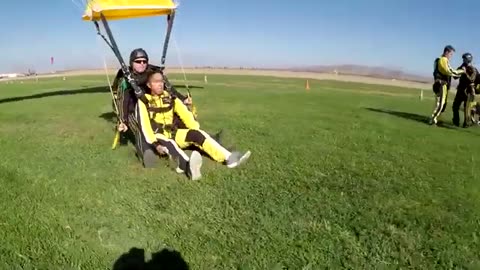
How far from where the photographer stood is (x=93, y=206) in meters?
6.80

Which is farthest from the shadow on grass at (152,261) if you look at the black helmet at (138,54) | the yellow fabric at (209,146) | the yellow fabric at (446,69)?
the yellow fabric at (446,69)

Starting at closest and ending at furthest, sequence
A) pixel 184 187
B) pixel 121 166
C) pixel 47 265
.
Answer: pixel 47 265, pixel 184 187, pixel 121 166

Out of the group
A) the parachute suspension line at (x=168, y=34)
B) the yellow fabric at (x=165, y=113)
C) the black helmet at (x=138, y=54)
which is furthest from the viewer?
the parachute suspension line at (x=168, y=34)

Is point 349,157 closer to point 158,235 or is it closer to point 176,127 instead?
point 176,127

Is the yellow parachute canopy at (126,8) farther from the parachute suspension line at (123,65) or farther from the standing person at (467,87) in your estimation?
the standing person at (467,87)

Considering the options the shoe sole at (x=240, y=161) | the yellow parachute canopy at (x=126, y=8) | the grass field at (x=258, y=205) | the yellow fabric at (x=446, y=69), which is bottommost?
the grass field at (x=258, y=205)

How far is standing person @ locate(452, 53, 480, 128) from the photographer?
14609mm

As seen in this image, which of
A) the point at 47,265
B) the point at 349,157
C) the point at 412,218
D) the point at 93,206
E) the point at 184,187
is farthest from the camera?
the point at 349,157

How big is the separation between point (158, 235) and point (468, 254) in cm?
357

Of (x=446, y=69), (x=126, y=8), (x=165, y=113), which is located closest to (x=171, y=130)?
(x=165, y=113)

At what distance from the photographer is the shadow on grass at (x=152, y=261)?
5.22 meters

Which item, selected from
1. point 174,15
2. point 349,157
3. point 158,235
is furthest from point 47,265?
point 174,15

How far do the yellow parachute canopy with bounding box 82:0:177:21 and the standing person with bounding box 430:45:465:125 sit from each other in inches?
338

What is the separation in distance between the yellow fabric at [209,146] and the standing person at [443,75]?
28.9 ft
